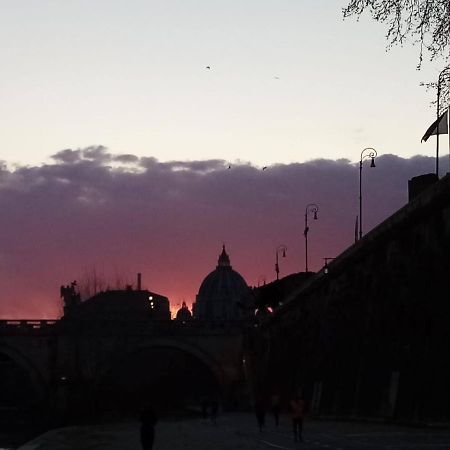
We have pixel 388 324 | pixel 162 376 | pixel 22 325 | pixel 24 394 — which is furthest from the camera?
pixel 24 394

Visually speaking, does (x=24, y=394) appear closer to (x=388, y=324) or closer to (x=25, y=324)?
(x=25, y=324)

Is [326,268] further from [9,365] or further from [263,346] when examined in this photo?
[9,365]

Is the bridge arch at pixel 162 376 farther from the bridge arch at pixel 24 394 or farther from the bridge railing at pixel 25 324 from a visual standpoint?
the bridge railing at pixel 25 324

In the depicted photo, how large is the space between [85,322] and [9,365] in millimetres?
68235

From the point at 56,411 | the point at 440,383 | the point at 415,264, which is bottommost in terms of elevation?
the point at 56,411

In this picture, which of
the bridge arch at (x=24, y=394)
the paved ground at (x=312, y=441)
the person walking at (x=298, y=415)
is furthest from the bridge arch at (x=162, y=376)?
the person walking at (x=298, y=415)

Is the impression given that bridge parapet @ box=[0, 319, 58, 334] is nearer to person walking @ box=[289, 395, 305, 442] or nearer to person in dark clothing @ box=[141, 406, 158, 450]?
person walking @ box=[289, 395, 305, 442]

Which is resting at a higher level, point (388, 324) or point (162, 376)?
point (388, 324)

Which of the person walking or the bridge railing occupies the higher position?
the bridge railing

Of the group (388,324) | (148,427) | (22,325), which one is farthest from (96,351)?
(148,427)

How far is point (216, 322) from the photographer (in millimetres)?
127438

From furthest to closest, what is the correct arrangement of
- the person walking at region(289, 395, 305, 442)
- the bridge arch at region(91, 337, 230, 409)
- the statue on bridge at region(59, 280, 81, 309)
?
the statue on bridge at region(59, 280, 81, 309), the bridge arch at region(91, 337, 230, 409), the person walking at region(289, 395, 305, 442)

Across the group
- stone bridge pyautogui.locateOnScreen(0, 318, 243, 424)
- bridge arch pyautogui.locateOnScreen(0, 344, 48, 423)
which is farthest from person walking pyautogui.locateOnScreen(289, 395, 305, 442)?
stone bridge pyautogui.locateOnScreen(0, 318, 243, 424)

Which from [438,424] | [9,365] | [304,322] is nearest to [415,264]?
[438,424]
